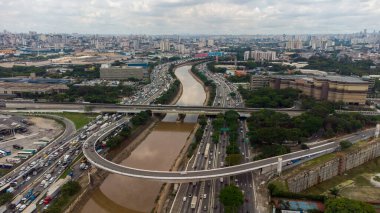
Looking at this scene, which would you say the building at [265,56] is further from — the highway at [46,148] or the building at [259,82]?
the highway at [46,148]

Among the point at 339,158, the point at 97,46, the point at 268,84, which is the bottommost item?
the point at 339,158

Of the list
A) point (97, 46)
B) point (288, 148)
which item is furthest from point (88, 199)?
point (97, 46)

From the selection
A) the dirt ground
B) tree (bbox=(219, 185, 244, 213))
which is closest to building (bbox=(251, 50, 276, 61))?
the dirt ground

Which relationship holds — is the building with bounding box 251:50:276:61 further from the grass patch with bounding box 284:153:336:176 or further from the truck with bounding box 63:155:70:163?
the truck with bounding box 63:155:70:163

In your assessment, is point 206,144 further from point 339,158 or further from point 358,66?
point 358,66

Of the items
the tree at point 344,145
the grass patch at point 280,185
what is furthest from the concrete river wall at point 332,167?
the tree at point 344,145

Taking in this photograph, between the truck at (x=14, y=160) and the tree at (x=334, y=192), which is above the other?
the truck at (x=14, y=160)
